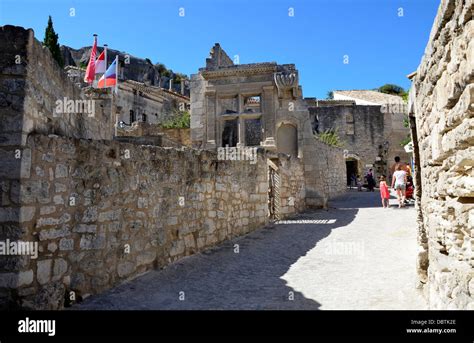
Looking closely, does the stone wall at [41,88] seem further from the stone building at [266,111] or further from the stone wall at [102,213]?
the stone building at [266,111]

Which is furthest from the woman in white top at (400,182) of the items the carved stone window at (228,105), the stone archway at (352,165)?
the stone archway at (352,165)

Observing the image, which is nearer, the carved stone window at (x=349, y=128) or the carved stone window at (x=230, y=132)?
the carved stone window at (x=230, y=132)

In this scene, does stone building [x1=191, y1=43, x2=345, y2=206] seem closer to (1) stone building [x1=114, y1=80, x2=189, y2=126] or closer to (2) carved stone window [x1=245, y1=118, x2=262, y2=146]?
(2) carved stone window [x1=245, y1=118, x2=262, y2=146]

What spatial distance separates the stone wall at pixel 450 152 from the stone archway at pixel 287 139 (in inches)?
395

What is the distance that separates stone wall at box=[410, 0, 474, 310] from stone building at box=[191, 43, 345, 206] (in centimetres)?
942

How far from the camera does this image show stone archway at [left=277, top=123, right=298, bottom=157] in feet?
45.2

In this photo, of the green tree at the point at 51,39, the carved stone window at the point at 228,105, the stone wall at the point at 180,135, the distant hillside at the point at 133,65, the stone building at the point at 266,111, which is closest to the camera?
the stone building at the point at 266,111

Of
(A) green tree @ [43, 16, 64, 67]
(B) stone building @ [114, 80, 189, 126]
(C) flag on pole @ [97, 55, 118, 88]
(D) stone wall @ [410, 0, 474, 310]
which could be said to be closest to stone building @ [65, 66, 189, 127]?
(B) stone building @ [114, 80, 189, 126]

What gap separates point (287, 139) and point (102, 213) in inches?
410

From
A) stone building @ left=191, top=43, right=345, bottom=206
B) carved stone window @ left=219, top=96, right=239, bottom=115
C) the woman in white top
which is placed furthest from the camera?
carved stone window @ left=219, top=96, right=239, bottom=115

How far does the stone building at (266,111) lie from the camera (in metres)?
13.3

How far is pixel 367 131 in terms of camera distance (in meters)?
27.2

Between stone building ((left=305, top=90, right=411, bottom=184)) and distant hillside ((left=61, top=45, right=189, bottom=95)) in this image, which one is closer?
stone building ((left=305, top=90, right=411, bottom=184))
